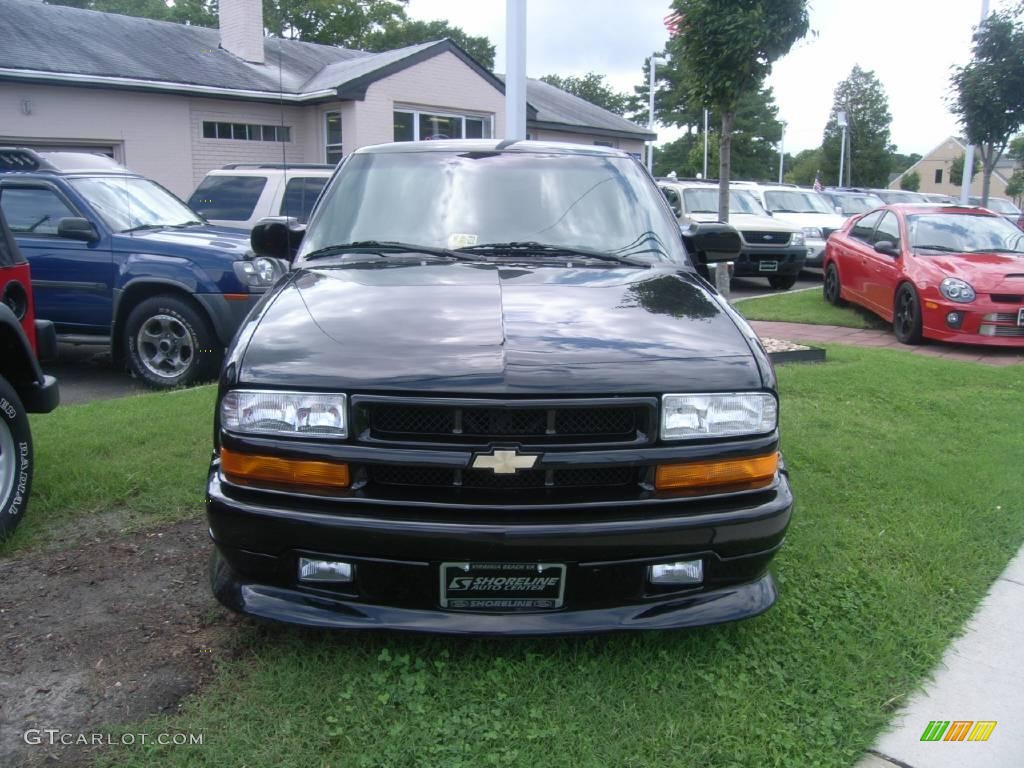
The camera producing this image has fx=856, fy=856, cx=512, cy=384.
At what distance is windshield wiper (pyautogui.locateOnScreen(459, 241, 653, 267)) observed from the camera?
143 inches

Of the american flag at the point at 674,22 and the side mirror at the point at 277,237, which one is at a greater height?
the american flag at the point at 674,22

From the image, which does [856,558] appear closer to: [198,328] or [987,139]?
[198,328]

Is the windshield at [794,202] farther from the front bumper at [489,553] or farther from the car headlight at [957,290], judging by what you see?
the front bumper at [489,553]

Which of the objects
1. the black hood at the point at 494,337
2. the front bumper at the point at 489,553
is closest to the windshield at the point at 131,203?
the black hood at the point at 494,337

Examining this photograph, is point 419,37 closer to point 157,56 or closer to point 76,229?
point 157,56

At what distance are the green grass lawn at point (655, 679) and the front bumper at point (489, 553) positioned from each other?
22 centimetres

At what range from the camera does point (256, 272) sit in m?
6.93

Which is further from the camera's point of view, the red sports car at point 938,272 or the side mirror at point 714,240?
the red sports car at point 938,272

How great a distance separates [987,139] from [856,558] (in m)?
14.8

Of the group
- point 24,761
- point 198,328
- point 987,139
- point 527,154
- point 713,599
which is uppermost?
point 987,139

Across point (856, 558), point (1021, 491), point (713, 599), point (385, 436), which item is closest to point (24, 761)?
point (385, 436)

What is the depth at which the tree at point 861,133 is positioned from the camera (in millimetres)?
74625

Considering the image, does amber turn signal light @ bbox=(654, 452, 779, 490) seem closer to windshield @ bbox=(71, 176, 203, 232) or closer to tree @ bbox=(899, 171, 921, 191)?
windshield @ bbox=(71, 176, 203, 232)

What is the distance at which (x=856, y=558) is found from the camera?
362 cm
